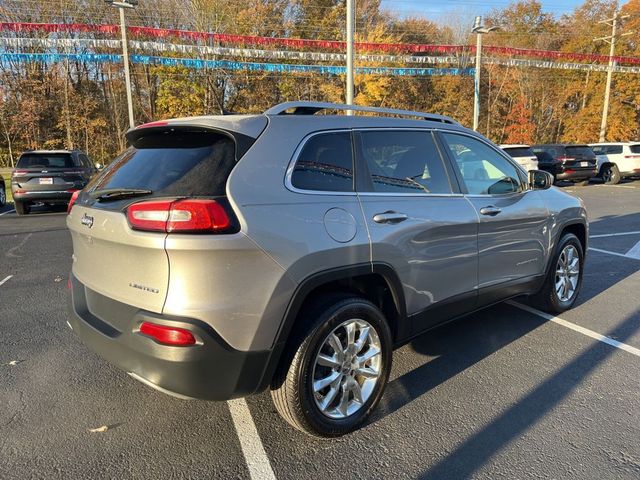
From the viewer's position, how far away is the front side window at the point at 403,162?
2.98 metres

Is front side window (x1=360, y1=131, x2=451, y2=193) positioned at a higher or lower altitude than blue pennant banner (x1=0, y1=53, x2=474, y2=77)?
lower

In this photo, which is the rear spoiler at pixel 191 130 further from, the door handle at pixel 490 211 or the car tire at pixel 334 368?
the door handle at pixel 490 211

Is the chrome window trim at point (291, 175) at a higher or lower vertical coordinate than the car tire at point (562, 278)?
higher

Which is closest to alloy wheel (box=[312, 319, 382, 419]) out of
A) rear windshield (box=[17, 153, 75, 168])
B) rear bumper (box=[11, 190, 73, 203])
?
rear bumper (box=[11, 190, 73, 203])

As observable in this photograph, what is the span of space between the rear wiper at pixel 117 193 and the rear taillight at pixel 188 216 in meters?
0.24

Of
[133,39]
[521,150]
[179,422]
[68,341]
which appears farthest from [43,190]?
[521,150]

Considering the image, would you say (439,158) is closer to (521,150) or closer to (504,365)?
(504,365)

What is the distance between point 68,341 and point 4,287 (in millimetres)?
2230

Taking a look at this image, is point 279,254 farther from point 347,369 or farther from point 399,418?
point 399,418

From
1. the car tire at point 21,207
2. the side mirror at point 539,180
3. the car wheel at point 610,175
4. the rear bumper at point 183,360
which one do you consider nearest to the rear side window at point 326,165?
the rear bumper at point 183,360

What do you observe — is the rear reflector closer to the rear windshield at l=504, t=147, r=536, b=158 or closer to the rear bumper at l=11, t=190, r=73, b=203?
the rear bumper at l=11, t=190, r=73, b=203

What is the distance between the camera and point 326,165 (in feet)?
8.92

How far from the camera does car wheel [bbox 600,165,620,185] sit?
20.2 m

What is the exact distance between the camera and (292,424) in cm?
261
